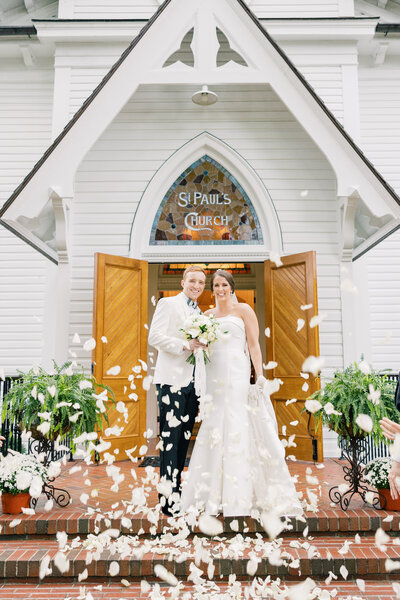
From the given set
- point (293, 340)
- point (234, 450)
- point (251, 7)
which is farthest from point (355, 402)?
point (251, 7)

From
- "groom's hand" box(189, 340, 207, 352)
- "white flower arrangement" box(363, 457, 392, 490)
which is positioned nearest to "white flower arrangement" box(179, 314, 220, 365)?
"groom's hand" box(189, 340, 207, 352)

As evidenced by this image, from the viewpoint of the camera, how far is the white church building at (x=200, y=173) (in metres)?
6.47

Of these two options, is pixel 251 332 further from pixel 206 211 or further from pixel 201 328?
pixel 206 211

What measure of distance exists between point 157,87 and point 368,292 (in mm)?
4608

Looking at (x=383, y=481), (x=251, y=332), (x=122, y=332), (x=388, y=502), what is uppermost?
(x=122, y=332)

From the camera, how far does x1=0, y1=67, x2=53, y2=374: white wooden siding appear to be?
8320 millimetres

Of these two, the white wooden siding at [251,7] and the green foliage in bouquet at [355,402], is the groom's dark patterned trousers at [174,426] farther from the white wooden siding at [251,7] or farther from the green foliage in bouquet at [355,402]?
the white wooden siding at [251,7]

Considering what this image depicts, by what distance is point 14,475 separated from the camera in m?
4.59

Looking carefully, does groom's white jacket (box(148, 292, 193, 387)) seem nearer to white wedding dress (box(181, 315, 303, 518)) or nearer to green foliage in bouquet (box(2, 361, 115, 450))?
white wedding dress (box(181, 315, 303, 518))

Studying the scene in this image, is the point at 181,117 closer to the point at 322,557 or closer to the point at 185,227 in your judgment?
the point at 185,227

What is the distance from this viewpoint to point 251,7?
8.54 metres

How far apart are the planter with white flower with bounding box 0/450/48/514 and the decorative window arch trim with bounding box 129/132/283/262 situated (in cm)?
369

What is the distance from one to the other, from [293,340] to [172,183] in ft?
9.93

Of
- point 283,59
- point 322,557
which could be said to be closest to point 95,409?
point 322,557
